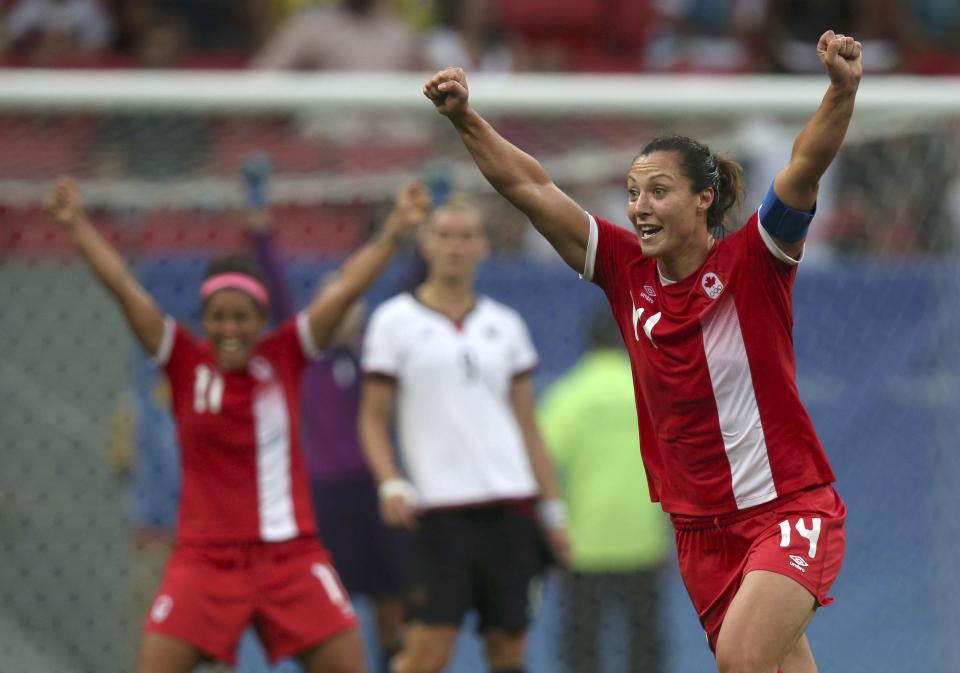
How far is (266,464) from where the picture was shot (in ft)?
20.4

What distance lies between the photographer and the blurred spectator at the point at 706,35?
12.6m

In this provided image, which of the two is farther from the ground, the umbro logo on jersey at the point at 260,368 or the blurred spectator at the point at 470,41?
the blurred spectator at the point at 470,41

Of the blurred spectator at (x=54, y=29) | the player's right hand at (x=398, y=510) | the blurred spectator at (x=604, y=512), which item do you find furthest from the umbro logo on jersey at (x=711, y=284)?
the blurred spectator at (x=54, y=29)

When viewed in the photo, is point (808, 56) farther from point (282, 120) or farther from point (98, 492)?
point (98, 492)

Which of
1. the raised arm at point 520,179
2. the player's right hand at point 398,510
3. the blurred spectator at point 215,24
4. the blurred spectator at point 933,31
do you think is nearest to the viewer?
the raised arm at point 520,179

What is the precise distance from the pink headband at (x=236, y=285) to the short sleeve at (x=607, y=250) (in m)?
1.67

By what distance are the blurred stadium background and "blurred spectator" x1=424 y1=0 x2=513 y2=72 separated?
8.00 feet

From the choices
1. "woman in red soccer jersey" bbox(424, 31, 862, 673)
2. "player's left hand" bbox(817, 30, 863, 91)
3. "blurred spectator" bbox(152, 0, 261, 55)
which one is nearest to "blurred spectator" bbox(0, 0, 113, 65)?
"blurred spectator" bbox(152, 0, 261, 55)

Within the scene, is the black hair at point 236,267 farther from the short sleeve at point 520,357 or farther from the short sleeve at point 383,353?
the short sleeve at point 520,357

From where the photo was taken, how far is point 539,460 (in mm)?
7191

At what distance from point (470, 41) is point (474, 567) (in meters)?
6.34

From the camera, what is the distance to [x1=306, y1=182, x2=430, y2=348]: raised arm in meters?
6.34

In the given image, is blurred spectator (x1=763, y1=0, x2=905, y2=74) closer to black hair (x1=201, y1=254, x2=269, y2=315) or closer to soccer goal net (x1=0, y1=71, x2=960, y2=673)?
soccer goal net (x1=0, y1=71, x2=960, y2=673)

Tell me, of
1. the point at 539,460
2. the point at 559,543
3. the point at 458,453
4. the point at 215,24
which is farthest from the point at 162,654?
the point at 215,24
